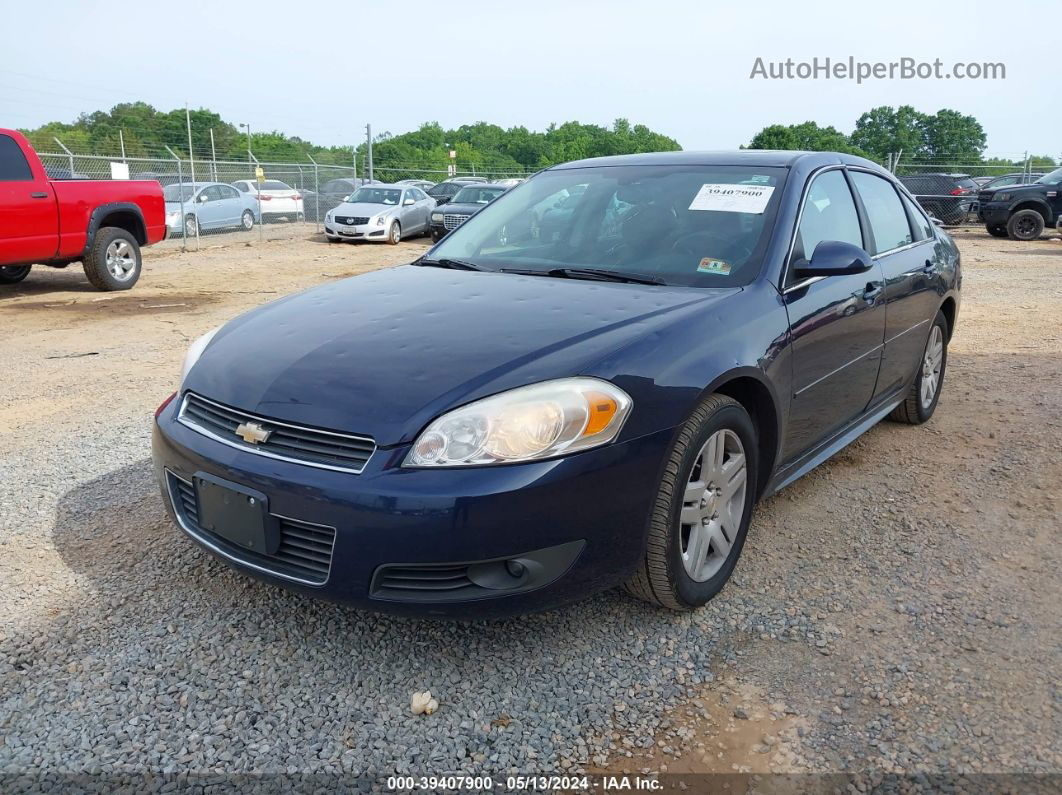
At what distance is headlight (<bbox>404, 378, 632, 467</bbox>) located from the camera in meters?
2.28

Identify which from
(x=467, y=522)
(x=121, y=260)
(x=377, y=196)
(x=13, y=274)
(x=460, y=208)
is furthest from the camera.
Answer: (x=377, y=196)

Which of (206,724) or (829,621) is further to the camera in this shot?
(829,621)

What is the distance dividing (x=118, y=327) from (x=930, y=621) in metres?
7.71

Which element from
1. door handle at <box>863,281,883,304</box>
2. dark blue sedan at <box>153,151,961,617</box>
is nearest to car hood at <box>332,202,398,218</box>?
dark blue sedan at <box>153,151,961,617</box>

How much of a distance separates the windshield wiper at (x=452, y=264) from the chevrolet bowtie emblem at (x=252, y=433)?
1404mm

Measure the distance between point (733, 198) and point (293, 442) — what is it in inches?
81.0

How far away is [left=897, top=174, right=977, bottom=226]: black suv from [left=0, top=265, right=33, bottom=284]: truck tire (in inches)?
787

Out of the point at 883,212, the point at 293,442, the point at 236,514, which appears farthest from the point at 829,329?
the point at 236,514

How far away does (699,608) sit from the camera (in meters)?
2.91

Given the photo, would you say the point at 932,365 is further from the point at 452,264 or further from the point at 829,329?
the point at 452,264

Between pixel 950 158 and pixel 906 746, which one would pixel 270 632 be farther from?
pixel 950 158

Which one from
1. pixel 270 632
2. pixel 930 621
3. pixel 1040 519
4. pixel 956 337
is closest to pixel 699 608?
pixel 930 621

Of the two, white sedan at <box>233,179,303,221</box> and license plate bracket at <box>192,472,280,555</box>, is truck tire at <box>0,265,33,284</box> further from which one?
white sedan at <box>233,179,303,221</box>

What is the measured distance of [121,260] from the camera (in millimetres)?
10688
